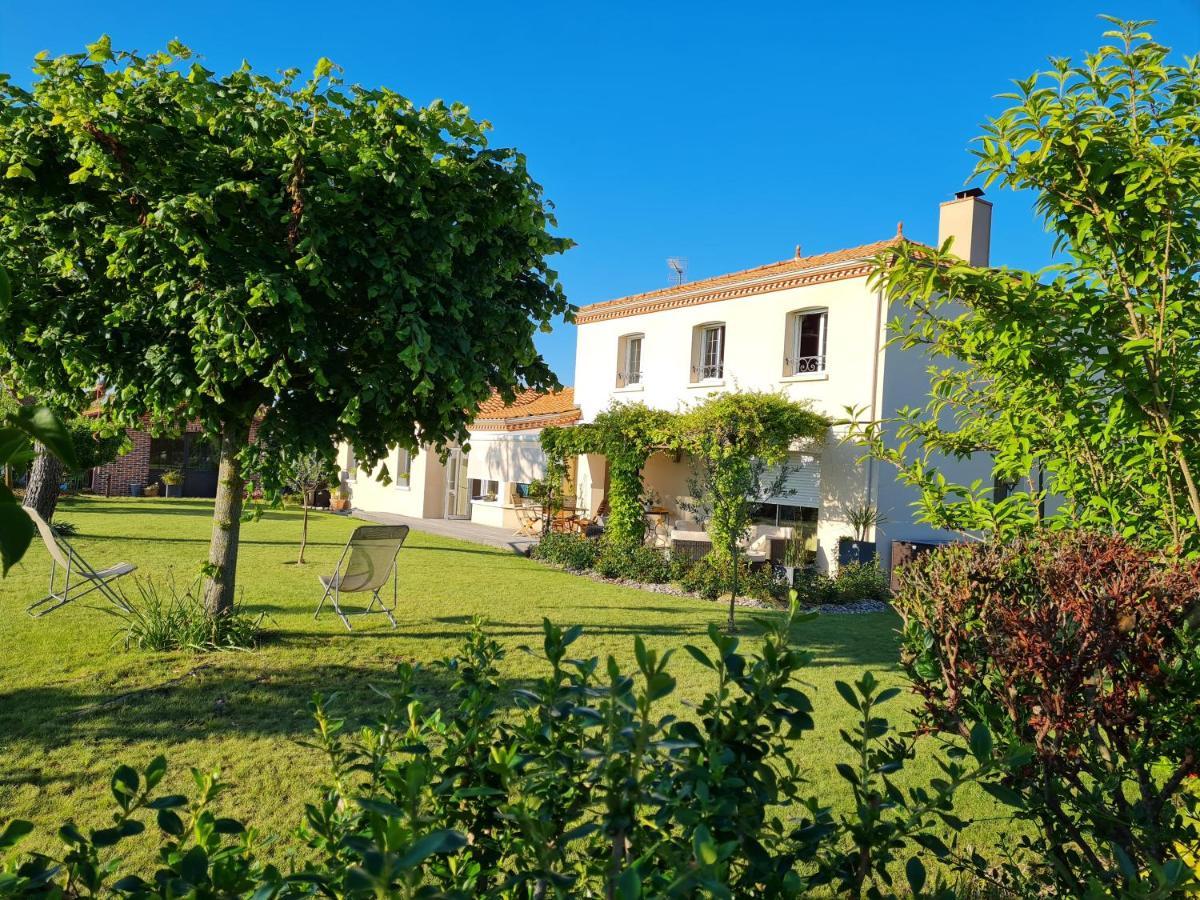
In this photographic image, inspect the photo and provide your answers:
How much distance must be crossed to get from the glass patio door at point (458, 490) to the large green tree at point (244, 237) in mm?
20414

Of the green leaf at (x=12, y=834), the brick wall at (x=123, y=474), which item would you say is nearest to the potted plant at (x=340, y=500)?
the brick wall at (x=123, y=474)

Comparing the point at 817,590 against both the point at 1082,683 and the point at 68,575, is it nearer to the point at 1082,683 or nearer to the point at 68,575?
the point at 68,575

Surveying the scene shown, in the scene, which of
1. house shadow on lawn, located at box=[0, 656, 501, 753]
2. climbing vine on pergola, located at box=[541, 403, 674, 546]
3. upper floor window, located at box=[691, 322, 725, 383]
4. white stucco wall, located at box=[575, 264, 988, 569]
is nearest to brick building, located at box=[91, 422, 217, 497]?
climbing vine on pergola, located at box=[541, 403, 674, 546]

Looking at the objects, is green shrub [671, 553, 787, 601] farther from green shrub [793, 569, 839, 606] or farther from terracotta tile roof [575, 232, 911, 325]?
terracotta tile roof [575, 232, 911, 325]

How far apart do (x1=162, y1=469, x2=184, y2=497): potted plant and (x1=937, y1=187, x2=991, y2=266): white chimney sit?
100ft

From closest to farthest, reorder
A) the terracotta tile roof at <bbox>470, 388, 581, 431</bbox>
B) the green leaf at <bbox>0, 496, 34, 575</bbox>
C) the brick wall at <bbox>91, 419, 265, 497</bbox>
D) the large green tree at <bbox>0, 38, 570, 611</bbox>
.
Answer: the green leaf at <bbox>0, 496, 34, 575</bbox> → the large green tree at <bbox>0, 38, 570, 611</bbox> → the terracotta tile roof at <bbox>470, 388, 581, 431</bbox> → the brick wall at <bbox>91, 419, 265, 497</bbox>

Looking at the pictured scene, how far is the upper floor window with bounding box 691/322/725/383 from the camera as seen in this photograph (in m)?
19.1

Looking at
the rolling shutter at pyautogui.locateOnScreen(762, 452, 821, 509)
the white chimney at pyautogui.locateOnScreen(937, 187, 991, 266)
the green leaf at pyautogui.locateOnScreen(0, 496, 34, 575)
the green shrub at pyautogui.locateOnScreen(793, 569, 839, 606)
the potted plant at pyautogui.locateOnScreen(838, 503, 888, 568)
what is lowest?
the green shrub at pyautogui.locateOnScreen(793, 569, 839, 606)

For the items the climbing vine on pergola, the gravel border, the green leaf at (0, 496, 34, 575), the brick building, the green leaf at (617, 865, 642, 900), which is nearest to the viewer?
the green leaf at (0, 496, 34, 575)

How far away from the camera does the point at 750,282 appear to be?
18000 millimetres

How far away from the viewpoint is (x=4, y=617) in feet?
29.5

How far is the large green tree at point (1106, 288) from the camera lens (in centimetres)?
314

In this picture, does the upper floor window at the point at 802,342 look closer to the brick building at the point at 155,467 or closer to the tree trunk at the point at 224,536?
the tree trunk at the point at 224,536

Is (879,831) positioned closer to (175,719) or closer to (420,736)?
(420,736)
